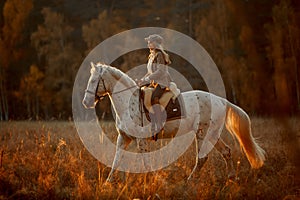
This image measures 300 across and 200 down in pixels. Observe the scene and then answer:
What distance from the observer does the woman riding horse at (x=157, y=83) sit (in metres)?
6.28

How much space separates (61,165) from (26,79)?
22161 mm

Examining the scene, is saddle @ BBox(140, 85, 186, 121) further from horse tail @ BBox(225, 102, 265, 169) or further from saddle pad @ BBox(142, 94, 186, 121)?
horse tail @ BBox(225, 102, 265, 169)

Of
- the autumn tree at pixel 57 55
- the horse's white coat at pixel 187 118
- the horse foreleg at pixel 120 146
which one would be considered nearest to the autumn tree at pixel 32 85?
the autumn tree at pixel 57 55

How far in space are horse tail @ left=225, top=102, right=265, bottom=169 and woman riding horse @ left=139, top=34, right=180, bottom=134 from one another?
123 centimetres

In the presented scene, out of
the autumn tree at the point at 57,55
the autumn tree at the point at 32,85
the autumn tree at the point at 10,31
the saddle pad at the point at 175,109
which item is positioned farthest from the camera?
the autumn tree at the point at 57,55

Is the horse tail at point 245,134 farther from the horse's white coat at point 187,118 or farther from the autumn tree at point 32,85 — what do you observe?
the autumn tree at point 32,85

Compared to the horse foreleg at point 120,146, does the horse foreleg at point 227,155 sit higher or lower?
lower

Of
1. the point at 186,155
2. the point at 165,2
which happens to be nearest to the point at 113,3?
the point at 165,2

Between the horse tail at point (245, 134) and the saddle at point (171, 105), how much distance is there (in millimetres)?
1008

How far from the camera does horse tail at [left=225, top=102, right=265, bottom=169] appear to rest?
21.6 ft

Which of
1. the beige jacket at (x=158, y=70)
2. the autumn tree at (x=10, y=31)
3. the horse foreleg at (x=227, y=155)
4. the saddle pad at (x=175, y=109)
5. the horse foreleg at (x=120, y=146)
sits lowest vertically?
the horse foreleg at (x=227, y=155)

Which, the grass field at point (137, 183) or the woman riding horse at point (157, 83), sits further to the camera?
the woman riding horse at point (157, 83)

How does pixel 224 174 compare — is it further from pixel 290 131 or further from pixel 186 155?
pixel 290 131

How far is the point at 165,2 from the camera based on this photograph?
27953mm
